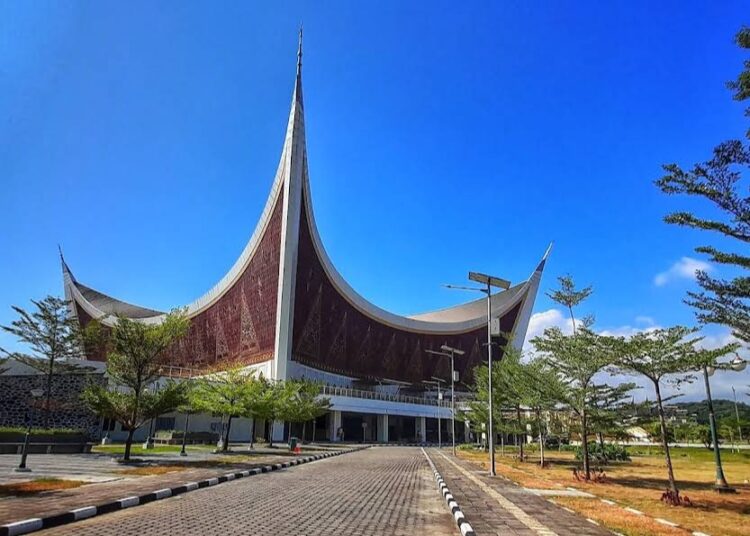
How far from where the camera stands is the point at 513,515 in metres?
8.70

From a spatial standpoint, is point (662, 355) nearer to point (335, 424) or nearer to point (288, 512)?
point (288, 512)

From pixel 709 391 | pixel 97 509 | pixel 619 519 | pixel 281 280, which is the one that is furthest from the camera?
pixel 281 280

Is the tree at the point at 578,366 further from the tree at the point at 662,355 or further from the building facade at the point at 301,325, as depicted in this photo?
the building facade at the point at 301,325

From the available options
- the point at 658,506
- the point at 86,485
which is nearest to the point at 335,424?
the point at 86,485

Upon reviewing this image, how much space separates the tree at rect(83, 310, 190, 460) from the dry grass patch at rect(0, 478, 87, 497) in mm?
7125

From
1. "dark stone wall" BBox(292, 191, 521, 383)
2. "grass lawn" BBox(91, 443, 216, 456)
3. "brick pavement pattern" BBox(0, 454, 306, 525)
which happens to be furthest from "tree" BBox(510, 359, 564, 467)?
"dark stone wall" BBox(292, 191, 521, 383)

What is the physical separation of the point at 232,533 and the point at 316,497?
13.5 ft

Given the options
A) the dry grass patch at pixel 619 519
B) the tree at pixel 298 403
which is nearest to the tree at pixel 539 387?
the dry grass patch at pixel 619 519

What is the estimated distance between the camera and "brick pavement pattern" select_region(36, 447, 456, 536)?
272 inches

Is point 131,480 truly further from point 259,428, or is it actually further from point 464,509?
point 259,428

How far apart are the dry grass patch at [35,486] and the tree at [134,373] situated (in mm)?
7125

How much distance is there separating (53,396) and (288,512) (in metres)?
28.9

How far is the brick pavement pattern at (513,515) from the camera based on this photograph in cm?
725

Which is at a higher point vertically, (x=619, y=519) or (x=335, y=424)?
(x=335, y=424)
